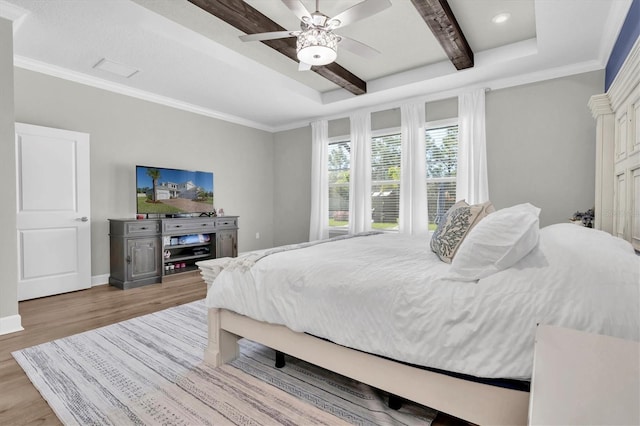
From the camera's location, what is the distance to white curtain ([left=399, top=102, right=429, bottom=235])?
4551 millimetres

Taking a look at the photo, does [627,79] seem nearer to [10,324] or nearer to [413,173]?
[413,173]

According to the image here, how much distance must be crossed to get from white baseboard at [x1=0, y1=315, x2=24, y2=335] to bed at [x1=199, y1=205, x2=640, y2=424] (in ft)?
7.59

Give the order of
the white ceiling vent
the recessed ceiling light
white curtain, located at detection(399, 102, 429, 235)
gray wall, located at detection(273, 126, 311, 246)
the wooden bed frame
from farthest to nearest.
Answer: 1. gray wall, located at detection(273, 126, 311, 246)
2. white curtain, located at detection(399, 102, 429, 235)
3. the white ceiling vent
4. the recessed ceiling light
5. the wooden bed frame

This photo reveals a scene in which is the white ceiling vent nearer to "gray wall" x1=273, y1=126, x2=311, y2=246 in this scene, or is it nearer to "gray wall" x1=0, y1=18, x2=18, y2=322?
"gray wall" x1=0, y1=18, x2=18, y2=322

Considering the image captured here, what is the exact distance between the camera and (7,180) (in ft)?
8.58

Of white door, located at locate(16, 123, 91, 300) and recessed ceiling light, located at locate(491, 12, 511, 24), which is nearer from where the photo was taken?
recessed ceiling light, located at locate(491, 12, 511, 24)

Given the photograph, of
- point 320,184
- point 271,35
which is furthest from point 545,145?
point 271,35

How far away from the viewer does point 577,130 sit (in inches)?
142

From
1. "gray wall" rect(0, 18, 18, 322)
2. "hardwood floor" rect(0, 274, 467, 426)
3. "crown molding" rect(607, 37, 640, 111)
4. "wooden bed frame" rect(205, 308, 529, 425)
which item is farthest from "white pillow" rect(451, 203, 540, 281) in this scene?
"gray wall" rect(0, 18, 18, 322)

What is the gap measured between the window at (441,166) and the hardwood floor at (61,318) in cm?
331

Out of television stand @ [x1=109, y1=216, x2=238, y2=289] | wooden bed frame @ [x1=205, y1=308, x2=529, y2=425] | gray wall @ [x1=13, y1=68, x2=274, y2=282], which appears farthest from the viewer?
television stand @ [x1=109, y1=216, x2=238, y2=289]

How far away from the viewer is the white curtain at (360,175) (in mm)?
5152

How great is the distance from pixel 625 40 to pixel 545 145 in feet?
4.71

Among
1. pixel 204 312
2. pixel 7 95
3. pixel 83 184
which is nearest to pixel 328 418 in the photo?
pixel 204 312
